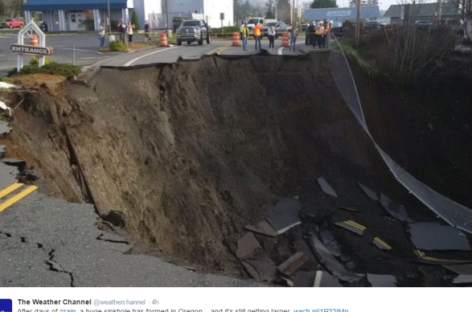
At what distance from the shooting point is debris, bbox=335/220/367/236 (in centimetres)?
1419

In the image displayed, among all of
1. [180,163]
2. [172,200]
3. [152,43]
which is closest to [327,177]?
[180,163]

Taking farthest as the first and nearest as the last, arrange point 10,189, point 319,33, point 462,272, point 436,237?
point 319,33 < point 436,237 < point 462,272 < point 10,189

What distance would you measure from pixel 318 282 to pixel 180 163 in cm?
875

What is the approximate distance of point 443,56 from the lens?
24.1 meters

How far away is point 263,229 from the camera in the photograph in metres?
13.4

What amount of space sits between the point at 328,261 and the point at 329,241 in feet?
6.19

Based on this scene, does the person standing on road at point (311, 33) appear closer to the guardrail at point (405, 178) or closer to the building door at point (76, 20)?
the guardrail at point (405, 178)

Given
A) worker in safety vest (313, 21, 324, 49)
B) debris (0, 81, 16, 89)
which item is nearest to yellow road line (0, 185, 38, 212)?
debris (0, 81, 16, 89)

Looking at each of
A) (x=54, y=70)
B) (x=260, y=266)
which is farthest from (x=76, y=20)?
(x=260, y=266)

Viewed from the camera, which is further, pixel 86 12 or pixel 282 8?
pixel 282 8

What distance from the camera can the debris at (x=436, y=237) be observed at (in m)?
14.4

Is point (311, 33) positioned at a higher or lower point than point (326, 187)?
higher

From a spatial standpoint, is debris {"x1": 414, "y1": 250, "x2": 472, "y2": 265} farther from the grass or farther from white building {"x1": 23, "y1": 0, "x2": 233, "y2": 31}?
white building {"x1": 23, "y1": 0, "x2": 233, "y2": 31}

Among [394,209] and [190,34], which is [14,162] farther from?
[190,34]
